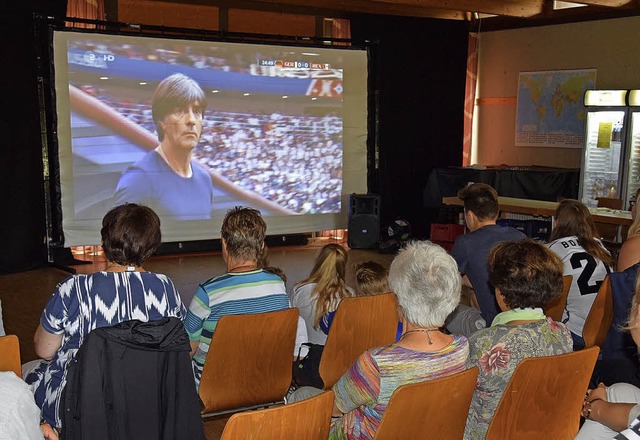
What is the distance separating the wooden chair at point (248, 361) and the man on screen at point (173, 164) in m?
4.96

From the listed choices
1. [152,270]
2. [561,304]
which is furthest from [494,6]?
[561,304]

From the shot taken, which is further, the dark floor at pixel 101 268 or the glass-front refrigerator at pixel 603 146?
the glass-front refrigerator at pixel 603 146

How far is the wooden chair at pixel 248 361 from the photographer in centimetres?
295

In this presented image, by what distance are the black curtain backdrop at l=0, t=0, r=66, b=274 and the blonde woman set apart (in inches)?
188

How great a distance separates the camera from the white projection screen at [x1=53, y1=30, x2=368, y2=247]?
7477 millimetres

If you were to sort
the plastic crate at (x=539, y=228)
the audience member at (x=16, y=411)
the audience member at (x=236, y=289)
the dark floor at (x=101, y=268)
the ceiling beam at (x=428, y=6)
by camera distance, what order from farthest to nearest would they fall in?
1. the ceiling beam at (x=428, y=6)
2. the plastic crate at (x=539, y=228)
3. the dark floor at (x=101, y=268)
4. the audience member at (x=236, y=289)
5. the audience member at (x=16, y=411)

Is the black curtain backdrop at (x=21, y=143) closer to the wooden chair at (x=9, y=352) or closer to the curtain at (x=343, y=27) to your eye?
the curtain at (x=343, y=27)

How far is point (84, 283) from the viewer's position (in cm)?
254

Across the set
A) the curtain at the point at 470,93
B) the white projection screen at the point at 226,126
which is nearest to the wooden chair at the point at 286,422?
the white projection screen at the point at 226,126

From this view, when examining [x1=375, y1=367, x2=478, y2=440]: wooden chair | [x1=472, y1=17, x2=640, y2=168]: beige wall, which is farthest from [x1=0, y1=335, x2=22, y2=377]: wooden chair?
[x1=472, y1=17, x2=640, y2=168]: beige wall

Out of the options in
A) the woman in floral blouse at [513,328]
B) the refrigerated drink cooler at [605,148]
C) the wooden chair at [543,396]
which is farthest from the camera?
the refrigerated drink cooler at [605,148]

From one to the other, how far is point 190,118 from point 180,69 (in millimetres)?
515

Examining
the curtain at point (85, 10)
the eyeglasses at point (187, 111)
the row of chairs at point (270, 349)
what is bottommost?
the row of chairs at point (270, 349)

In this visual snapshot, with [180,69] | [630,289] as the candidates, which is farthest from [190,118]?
[630,289]
